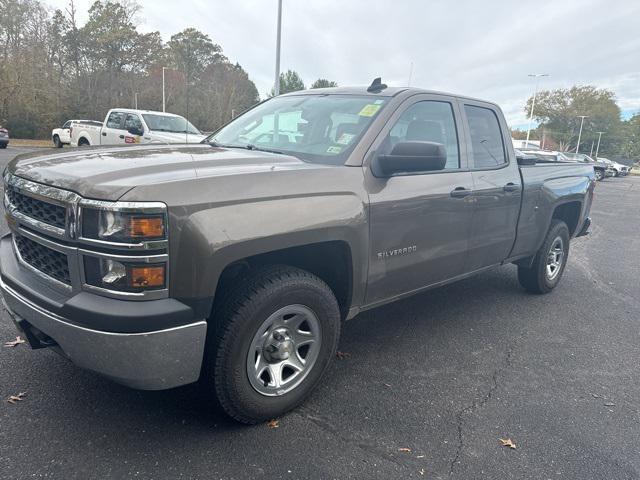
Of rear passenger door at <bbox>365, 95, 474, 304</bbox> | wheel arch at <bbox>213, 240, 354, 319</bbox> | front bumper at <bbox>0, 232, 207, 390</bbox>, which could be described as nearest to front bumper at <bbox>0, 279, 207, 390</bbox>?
front bumper at <bbox>0, 232, 207, 390</bbox>

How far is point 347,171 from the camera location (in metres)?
2.77

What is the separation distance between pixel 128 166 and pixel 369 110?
5.43ft

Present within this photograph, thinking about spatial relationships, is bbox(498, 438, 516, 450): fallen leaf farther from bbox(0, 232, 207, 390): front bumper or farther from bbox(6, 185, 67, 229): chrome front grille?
bbox(6, 185, 67, 229): chrome front grille

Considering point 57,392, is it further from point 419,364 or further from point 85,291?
point 419,364

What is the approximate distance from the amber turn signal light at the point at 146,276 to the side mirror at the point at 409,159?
1.43 metres

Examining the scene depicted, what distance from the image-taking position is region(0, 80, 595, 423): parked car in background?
6.64 ft

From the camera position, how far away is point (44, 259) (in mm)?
2330

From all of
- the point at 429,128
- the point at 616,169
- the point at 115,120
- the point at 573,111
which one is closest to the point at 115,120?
the point at 115,120

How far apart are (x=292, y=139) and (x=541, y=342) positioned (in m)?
2.68

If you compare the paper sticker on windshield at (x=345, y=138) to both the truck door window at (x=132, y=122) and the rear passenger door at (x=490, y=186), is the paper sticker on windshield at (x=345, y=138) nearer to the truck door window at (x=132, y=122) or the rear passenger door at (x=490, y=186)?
the rear passenger door at (x=490, y=186)

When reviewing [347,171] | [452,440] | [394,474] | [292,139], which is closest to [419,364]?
[452,440]

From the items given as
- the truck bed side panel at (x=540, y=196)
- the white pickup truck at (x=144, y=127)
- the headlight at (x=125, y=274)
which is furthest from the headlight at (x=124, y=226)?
the white pickup truck at (x=144, y=127)

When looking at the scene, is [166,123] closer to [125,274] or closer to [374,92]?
[374,92]

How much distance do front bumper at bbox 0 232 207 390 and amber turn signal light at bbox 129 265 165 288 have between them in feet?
0.26
